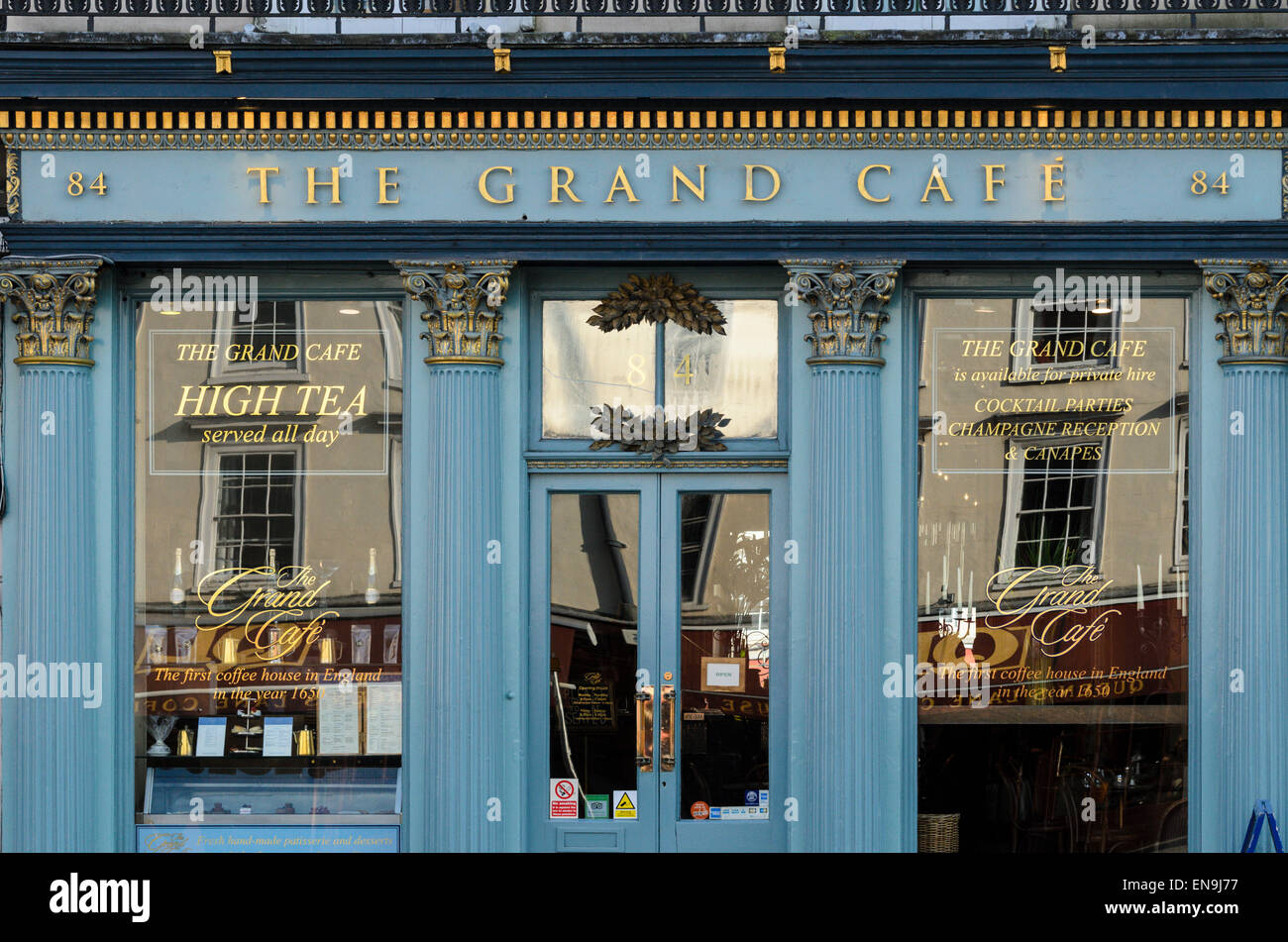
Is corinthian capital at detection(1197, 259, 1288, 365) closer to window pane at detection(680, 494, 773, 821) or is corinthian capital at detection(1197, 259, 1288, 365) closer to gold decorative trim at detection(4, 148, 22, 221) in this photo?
window pane at detection(680, 494, 773, 821)

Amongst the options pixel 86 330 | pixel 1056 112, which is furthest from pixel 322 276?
pixel 1056 112

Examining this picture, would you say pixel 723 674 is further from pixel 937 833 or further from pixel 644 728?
pixel 937 833

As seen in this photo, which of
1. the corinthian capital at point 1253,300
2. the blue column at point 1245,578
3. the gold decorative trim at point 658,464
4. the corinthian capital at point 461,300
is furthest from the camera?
the gold decorative trim at point 658,464

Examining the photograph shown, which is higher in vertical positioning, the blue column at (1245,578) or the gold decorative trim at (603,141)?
the gold decorative trim at (603,141)

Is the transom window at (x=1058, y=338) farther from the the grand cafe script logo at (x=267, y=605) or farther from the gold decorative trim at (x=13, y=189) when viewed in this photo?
the gold decorative trim at (x=13, y=189)

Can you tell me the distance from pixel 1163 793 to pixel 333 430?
597cm

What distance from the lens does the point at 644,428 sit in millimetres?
10438

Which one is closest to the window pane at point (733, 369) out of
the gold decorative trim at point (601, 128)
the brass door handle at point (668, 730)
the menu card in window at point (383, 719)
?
the gold decorative trim at point (601, 128)

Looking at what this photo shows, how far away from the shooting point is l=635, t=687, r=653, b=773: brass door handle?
33.7ft

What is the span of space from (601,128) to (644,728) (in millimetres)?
3955

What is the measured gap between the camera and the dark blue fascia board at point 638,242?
10.1 m

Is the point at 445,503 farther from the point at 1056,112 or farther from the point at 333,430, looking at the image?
the point at 1056,112

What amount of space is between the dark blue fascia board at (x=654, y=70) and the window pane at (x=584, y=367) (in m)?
1.48

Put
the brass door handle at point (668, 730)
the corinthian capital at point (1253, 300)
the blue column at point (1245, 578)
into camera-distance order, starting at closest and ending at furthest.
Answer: the blue column at point (1245, 578) → the corinthian capital at point (1253, 300) → the brass door handle at point (668, 730)
